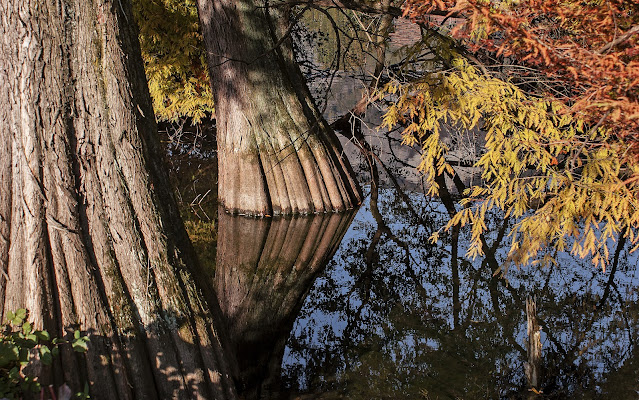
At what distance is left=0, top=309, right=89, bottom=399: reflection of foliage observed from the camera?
298 cm

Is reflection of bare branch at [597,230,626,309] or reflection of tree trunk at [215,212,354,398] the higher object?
reflection of tree trunk at [215,212,354,398]

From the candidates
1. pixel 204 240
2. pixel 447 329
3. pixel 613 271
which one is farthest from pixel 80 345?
pixel 613 271

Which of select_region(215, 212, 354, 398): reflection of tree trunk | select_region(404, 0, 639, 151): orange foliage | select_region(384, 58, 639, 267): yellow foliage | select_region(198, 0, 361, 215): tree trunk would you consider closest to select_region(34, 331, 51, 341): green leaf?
select_region(215, 212, 354, 398): reflection of tree trunk

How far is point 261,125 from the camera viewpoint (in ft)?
31.0

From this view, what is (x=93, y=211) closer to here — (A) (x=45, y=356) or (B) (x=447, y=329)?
(A) (x=45, y=356)

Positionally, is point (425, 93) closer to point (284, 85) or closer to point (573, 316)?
point (284, 85)

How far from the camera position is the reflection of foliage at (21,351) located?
117 inches

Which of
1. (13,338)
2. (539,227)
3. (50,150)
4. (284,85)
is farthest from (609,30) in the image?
(284,85)

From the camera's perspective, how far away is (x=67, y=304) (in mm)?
3432

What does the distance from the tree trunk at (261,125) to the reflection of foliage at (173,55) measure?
1.66 metres

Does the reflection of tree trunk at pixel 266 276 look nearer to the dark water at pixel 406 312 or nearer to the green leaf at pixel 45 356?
the dark water at pixel 406 312

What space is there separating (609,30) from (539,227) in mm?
1987

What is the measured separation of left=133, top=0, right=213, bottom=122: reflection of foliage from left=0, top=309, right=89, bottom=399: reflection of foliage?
8551 mm

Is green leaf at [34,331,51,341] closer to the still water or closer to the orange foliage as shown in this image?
the still water
